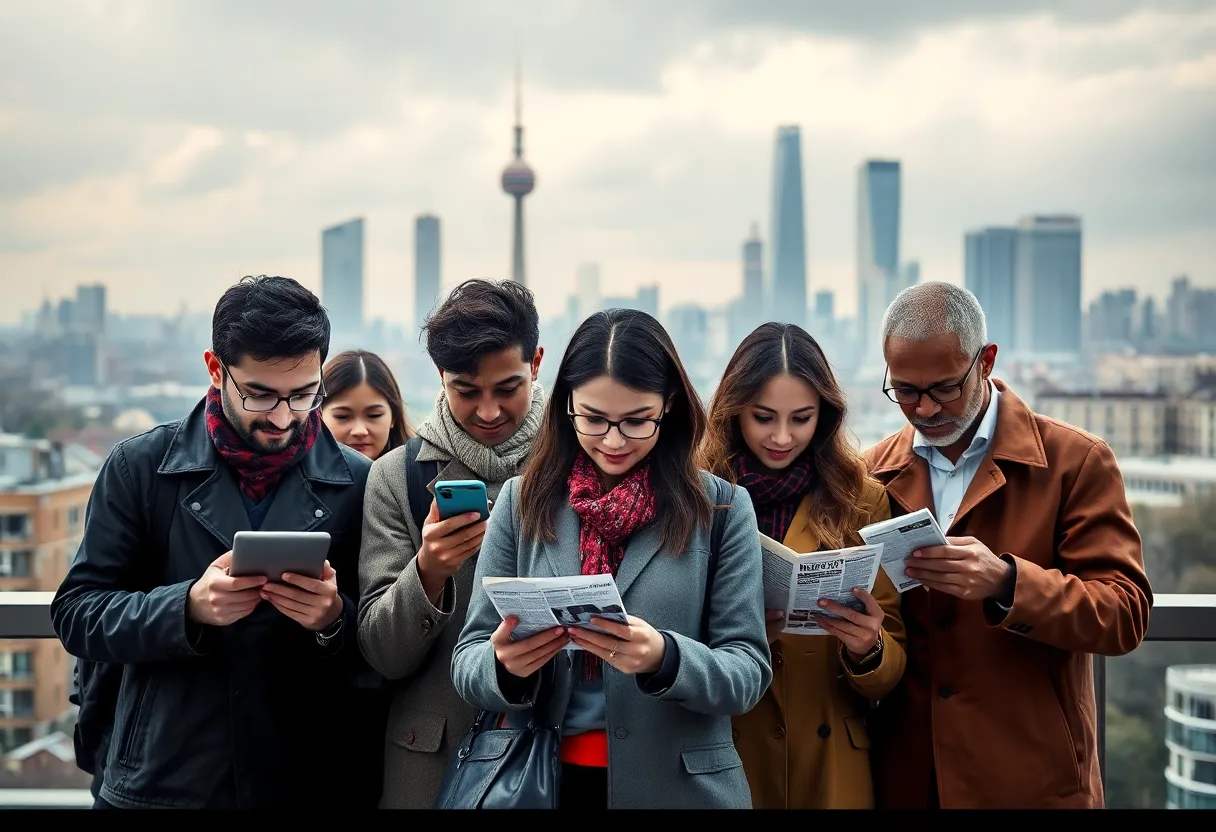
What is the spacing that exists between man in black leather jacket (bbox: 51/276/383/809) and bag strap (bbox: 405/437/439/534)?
6.4 inches

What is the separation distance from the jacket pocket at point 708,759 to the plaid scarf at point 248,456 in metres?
1.20

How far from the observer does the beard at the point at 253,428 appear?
105 inches

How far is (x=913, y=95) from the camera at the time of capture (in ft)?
329

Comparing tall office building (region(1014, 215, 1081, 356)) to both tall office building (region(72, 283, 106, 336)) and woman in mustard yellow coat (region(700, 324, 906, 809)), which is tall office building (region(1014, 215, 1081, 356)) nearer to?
tall office building (region(72, 283, 106, 336))

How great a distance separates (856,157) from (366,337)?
1749 inches

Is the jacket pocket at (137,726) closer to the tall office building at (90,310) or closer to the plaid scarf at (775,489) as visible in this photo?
the plaid scarf at (775,489)

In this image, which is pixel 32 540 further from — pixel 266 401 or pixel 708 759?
pixel 708 759

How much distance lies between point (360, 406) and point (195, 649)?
2.01 m

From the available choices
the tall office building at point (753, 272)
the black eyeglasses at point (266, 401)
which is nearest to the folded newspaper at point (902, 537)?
the black eyeglasses at point (266, 401)

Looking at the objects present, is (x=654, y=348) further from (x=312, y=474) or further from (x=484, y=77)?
(x=484, y=77)

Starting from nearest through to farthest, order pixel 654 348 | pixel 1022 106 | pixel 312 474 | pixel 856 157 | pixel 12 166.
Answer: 1. pixel 654 348
2. pixel 312 474
3. pixel 12 166
4. pixel 856 157
5. pixel 1022 106

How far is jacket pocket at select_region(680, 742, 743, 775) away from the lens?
2.41 meters

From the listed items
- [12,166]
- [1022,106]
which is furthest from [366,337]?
[1022,106]

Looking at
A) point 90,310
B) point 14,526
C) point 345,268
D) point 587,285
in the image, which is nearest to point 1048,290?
point 587,285
